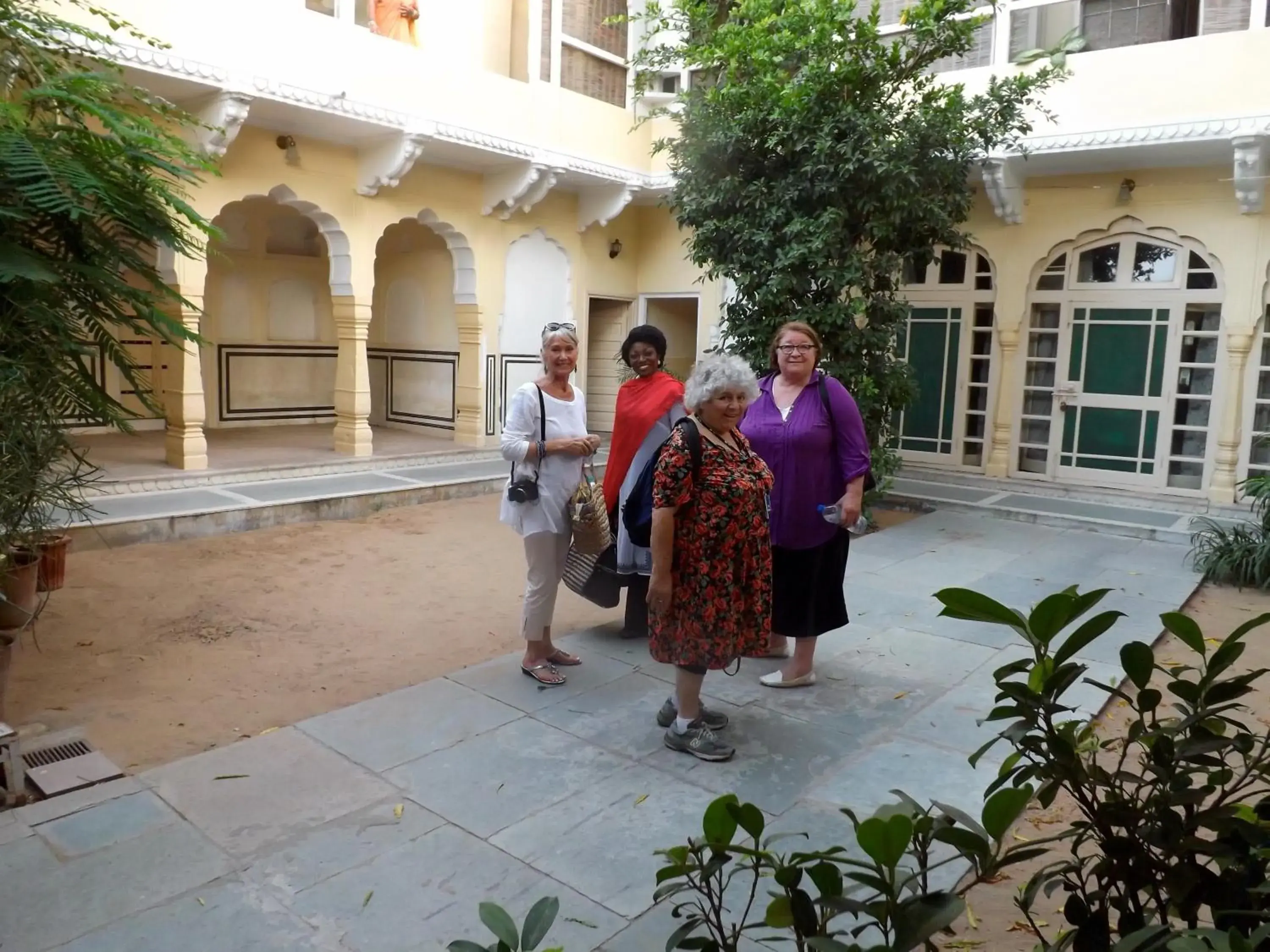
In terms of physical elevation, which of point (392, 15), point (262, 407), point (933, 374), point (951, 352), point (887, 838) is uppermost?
point (392, 15)

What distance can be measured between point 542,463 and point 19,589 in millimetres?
2431

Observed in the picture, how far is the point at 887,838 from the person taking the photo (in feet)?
3.37

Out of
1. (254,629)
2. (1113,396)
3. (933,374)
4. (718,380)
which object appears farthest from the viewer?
(933,374)

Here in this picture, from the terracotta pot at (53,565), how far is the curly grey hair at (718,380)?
12.0 ft

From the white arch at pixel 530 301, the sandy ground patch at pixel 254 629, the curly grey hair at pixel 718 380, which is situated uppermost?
the white arch at pixel 530 301

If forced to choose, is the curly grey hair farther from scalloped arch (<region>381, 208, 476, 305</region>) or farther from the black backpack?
scalloped arch (<region>381, 208, 476, 305</region>)

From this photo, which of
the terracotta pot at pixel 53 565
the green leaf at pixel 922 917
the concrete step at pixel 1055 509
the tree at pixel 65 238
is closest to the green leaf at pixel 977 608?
the green leaf at pixel 922 917

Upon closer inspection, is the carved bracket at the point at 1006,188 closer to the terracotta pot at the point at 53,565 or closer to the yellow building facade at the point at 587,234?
the yellow building facade at the point at 587,234

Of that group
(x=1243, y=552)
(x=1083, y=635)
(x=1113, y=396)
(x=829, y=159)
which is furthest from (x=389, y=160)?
(x=1083, y=635)

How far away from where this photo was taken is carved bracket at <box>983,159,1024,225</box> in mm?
9008

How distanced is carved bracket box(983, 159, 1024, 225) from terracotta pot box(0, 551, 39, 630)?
8.20 m

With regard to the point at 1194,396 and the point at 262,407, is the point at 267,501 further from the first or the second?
the point at 1194,396

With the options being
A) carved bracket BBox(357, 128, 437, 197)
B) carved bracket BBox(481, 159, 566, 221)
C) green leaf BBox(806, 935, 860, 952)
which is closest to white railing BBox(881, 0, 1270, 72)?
carved bracket BBox(481, 159, 566, 221)

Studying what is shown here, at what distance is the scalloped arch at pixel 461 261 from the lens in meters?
10.5
